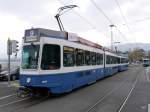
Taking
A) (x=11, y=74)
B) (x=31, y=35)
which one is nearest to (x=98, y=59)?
(x=11, y=74)

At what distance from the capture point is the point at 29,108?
10891 mm

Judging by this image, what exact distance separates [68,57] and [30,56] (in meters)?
2.41

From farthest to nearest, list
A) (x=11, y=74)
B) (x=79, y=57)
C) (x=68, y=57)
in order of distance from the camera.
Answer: (x=11, y=74) < (x=79, y=57) < (x=68, y=57)

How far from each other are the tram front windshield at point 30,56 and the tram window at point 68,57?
5.74 ft

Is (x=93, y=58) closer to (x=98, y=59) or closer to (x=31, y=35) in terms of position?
(x=98, y=59)

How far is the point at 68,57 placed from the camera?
48.7ft

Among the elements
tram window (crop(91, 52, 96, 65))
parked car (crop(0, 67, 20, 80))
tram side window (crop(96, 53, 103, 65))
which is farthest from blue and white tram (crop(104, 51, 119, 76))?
parked car (crop(0, 67, 20, 80))

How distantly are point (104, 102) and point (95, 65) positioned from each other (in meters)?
9.00

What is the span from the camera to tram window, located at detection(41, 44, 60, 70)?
13102mm

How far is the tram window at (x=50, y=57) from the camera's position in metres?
13.1

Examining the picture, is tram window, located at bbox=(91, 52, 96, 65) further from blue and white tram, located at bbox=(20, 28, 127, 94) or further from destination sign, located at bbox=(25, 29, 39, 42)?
destination sign, located at bbox=(25, 29, 39, 42)

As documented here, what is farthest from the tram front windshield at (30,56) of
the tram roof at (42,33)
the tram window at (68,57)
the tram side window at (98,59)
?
the tram side window at (98,59)

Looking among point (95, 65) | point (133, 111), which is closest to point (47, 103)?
point (133, 111)

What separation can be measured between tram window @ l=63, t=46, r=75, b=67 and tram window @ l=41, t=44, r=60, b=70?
0.67 m
